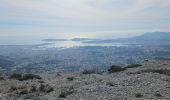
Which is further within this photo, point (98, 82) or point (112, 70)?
point (112, 70)

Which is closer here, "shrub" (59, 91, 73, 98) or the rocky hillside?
the rocky hillside

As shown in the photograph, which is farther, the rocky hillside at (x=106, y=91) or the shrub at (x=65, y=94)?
the shrub at (x=65, y=94)

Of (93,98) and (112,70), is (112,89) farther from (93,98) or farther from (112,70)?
(112,70)

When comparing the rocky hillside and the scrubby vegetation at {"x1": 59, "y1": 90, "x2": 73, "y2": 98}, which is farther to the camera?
the scrubby vegetation at {"x1": 59, "y1": 90, "x2": 73, "y2": 98}

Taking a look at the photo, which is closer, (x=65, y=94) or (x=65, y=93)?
(x=65, y=94)

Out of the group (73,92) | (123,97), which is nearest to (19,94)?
(73,92)

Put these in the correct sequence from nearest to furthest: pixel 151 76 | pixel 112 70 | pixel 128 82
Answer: pixel 128 82 → pixel 151 76 → pixel 112 70

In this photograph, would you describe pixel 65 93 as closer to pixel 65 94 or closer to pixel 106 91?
pixel 65 94

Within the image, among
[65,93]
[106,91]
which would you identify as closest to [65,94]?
[65,93]

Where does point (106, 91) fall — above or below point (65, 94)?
above

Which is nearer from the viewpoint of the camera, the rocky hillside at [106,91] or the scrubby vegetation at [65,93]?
the rocky hillside at [106,91]

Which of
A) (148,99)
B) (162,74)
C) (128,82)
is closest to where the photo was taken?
(148,99)
